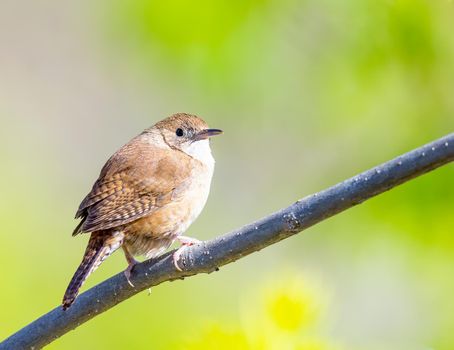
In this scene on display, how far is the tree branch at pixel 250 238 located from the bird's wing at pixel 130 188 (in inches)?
17.5

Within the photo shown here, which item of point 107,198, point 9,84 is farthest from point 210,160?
point 9,84

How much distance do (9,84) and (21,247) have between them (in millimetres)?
5568

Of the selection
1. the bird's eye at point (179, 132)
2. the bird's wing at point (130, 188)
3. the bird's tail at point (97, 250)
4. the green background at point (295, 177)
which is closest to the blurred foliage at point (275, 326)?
the green background at point (295, 177)

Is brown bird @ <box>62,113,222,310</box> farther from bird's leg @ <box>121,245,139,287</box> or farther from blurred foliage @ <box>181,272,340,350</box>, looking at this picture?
blurred foliage @ <box>181,272,340,350</box>

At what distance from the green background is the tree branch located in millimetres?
203

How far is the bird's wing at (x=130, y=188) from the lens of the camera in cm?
377

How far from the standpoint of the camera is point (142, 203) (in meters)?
3.91

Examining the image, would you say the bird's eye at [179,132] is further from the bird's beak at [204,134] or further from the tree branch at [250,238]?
the tree branch at [250,238]

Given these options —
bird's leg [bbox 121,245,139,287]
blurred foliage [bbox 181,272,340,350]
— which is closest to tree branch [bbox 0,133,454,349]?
bird's leg [bbox 121,245,139,287]

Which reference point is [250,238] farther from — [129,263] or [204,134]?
[204,134]

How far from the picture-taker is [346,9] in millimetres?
3799

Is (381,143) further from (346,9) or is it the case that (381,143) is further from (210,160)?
(210,160)

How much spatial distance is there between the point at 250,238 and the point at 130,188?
1550 mm

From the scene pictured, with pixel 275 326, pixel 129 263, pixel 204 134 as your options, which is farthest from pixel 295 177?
pixel 275 326
